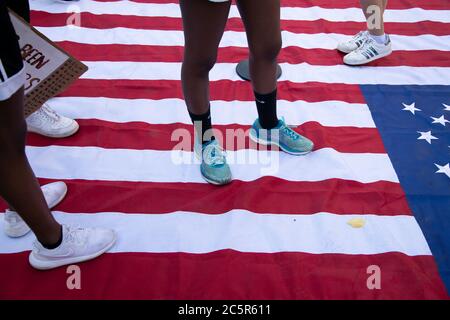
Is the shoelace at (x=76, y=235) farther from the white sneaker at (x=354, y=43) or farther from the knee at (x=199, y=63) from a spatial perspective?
the white sneaker at (x=354, y=43)

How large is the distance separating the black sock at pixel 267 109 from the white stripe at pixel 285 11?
1143 mm

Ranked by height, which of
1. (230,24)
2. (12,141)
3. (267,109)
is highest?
(12,141)

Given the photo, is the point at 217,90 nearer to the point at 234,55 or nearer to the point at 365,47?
the point at 234,55

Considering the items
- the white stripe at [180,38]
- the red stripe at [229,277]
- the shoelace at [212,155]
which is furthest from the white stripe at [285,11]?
the red stripe at [229,277]

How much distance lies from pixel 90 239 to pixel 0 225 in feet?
1.18

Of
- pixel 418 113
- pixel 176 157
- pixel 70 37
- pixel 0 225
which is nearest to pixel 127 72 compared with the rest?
pixel 70 37

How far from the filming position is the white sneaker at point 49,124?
4.93 ft

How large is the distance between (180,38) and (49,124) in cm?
98

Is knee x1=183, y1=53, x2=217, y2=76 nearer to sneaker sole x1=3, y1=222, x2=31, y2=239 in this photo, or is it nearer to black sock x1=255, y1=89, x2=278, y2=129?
black sock x1=255, y1=89, x2=278, y2=129

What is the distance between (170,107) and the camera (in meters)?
1.73

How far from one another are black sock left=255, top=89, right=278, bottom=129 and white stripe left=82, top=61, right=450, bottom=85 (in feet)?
Result: 1.64

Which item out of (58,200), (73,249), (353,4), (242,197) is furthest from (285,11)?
(73,249)

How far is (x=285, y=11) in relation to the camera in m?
2.37
